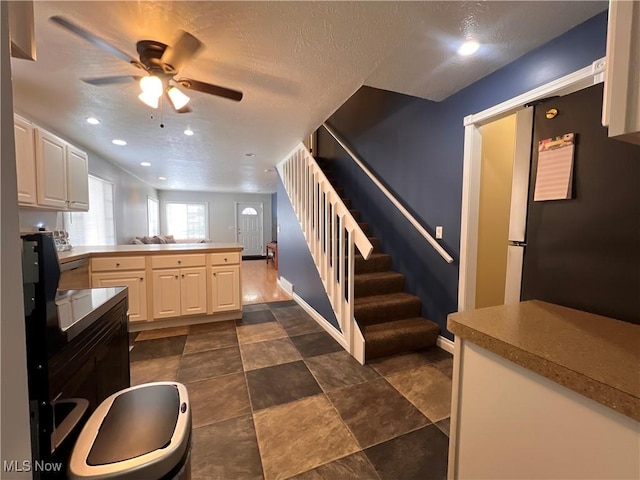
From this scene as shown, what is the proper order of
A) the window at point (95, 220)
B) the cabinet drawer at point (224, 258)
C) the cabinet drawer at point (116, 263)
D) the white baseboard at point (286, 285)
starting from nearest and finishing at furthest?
the cabinet drawer at point (116, 263) → the cabinet drawer at point (224, 258) → the window at point (95, 220) → the white baseboard at point (286, 285)

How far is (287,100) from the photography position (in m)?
2.40

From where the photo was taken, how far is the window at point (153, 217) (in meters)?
→ 7.18

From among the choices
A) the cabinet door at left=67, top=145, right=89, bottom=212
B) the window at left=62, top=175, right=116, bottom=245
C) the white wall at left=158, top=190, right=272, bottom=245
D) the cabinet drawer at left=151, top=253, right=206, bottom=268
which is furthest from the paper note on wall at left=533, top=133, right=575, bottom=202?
the white wall at left=158, top=190, right=272, bottom=245

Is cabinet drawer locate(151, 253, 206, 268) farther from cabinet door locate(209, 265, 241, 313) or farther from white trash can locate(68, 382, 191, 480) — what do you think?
white trash can locate(68, 382, 191, 480)

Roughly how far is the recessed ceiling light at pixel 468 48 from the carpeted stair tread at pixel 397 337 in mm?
2244

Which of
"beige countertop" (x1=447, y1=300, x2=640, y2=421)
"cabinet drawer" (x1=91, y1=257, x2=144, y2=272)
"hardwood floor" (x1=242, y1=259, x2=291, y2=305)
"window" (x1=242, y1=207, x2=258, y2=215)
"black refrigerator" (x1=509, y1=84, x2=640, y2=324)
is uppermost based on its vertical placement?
"window" (x1=242, y1=207, x2=258, y2=215)

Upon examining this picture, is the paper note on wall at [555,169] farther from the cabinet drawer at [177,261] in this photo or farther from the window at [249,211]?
the window at [249,211]

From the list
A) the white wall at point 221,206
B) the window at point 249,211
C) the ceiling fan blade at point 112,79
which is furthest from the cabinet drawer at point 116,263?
the window at point 249,211

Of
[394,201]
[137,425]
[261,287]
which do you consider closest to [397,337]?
[394,201]

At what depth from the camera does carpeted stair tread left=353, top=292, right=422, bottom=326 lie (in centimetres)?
256

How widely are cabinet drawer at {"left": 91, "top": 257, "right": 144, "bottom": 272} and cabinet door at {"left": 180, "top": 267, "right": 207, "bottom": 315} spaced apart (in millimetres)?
439

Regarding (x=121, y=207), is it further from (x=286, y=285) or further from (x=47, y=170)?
(x=286, y=285)

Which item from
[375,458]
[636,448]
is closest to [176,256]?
[375,458]

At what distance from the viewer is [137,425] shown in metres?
0.83
